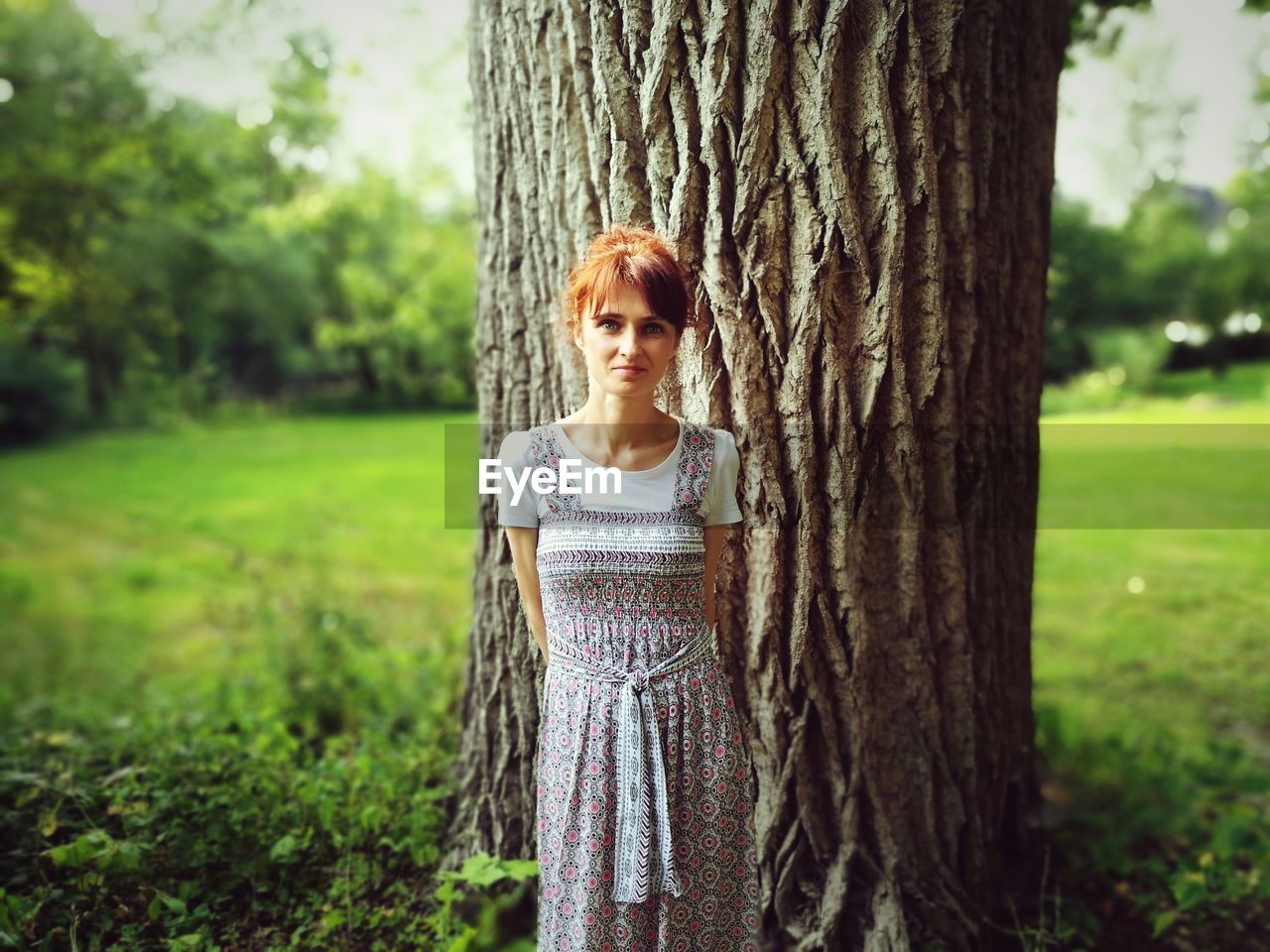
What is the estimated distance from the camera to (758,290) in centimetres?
218

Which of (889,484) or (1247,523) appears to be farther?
(1247,523)

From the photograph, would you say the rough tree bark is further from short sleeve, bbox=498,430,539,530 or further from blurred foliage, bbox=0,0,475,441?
blurred foliage, bbox=0,0,475,441

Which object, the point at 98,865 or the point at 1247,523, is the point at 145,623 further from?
the point at 1247,523

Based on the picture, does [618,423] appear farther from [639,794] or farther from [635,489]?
[639,794]

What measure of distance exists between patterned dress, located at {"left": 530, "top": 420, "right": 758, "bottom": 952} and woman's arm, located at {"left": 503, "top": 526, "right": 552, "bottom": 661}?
5 centimetres

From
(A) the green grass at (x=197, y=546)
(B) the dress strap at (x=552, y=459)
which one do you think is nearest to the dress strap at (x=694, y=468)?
(B) the dress strap at (x=552, y=459)

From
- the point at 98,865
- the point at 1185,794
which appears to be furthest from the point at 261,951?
the point at 1185,794

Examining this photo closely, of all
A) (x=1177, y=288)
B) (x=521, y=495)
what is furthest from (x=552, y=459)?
(x=1177, y=288)

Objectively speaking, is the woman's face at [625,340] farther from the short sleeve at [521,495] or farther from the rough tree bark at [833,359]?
the rough tree bark at [833,359]

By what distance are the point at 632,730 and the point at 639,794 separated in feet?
0.46

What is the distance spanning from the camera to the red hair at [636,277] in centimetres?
182

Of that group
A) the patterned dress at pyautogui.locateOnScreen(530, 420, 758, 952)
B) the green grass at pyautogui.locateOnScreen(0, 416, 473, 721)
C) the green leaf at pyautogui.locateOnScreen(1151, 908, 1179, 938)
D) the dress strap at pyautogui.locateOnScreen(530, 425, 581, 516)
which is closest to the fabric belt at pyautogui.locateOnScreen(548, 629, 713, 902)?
the patterned dress at pyautogui.locateOnScreen(530, 420, 758, 952)

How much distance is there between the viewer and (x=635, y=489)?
6.16ft

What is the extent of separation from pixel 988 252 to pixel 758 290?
747 mm
